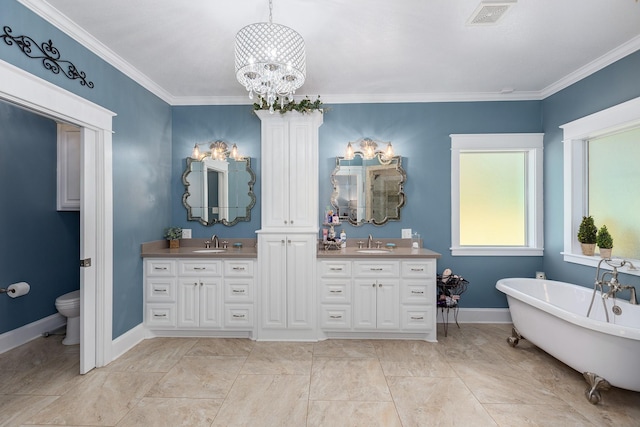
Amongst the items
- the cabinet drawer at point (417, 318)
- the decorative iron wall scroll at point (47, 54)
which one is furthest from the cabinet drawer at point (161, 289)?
the cabinet drawer at point (417, 318)

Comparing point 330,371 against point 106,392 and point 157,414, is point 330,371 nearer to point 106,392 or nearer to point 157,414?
point 157,414

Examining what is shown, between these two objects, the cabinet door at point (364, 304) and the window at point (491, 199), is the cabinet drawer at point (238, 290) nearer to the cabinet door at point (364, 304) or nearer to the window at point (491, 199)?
the cabinet door at point (364, 304)

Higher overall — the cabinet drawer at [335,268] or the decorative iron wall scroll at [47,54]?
the decorative iron wall scroll at [47,54]

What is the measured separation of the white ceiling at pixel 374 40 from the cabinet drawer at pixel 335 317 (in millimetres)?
2372

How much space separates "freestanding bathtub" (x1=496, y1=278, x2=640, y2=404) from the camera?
2.09 metres

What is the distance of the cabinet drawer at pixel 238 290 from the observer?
3.37m

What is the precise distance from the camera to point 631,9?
221cm

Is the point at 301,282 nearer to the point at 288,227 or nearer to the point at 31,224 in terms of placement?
the point at 288,227

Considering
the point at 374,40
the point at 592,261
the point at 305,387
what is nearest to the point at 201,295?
the point at 305,387

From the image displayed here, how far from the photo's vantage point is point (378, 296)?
10.8ft

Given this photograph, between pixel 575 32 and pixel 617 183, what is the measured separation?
4.82ft

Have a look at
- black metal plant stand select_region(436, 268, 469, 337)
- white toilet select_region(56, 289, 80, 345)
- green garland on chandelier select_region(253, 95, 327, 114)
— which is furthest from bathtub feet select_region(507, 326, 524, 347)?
white toilet select_region(56, 289, 80, 345)

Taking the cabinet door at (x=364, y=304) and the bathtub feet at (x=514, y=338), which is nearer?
the bathtub feet at (x=514, y=338)

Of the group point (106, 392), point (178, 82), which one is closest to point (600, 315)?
point (106, 392)
